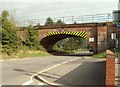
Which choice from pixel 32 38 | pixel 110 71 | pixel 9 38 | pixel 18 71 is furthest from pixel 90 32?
pixel 110 71

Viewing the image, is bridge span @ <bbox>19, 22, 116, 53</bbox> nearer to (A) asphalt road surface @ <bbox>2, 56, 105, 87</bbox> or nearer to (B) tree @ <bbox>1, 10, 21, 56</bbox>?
(B) tree @ <bbox>1, 10, 21, 56</bbox>

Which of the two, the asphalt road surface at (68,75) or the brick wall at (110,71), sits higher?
the brick wall at (110,71)

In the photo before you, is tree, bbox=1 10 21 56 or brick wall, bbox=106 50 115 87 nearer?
brick wall, bbox=106 50 115 87

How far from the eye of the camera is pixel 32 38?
4881cm

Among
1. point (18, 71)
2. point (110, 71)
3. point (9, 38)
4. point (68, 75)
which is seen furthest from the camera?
point (9, 38)

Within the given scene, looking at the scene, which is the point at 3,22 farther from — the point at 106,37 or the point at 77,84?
the point at 77,84

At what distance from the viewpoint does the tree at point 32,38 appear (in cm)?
4838

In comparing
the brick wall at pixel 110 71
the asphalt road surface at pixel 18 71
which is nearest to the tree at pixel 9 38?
the asphalt road surface at pixel 18 71

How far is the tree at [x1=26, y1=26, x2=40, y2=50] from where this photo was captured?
48378mm

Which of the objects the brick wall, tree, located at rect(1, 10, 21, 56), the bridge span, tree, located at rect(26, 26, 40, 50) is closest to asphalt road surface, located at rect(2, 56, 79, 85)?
the brick wall

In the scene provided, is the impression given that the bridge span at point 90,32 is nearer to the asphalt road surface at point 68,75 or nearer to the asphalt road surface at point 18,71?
the asphalt road surface at point 18,71

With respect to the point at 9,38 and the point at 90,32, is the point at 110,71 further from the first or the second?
the point at 90,32

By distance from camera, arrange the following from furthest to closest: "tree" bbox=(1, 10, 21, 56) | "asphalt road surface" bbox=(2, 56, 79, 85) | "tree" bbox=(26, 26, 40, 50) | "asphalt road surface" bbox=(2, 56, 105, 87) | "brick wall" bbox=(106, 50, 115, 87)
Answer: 1. "tree" bbox=(26, 26, 40, 50)
2. "tree" bbox=(1, 10, 21, 56)
3. "asphalt road surface" bbox=(2, 56, 79, 85)
4. "asphalt road surface" bbox=(2, 56, 105, 87)
5. "brick wall" bbox=(106, 50, 115, 87)

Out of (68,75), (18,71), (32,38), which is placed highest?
(32,38)
